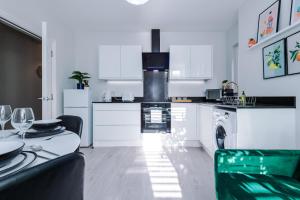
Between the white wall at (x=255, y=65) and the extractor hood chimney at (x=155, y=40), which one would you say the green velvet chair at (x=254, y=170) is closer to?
the white wall at (x=255, y=65)

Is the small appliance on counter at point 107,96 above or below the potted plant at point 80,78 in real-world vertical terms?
below

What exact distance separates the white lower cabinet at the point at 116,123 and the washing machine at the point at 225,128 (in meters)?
1.61

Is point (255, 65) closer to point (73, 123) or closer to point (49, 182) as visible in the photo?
point (73, 123)

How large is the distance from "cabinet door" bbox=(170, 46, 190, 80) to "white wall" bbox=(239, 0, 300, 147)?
108 cm

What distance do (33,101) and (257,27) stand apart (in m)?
4.45

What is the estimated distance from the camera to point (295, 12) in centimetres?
188

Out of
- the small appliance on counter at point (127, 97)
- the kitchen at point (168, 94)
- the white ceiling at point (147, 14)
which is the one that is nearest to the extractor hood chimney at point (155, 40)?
the kitchen at point (168, 94)

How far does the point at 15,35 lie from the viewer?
3738 millimetres

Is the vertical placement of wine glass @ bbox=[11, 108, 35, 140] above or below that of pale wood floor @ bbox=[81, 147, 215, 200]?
above

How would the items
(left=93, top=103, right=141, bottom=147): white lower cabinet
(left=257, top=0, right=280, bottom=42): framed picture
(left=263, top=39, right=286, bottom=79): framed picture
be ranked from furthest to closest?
1. (left=93, top=103, right=141, bottom=147): white lower cabinet
2. (left=257, top=0, right=280, bottom=42): framed picture
3. (left=263, top=39, right=286, bottom=79): framed picture

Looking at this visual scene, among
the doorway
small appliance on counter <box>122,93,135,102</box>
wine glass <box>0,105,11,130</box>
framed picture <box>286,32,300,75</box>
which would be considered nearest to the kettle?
small appliance on counter <box>122,93,135,102</box>

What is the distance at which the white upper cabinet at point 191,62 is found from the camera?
13.0ft

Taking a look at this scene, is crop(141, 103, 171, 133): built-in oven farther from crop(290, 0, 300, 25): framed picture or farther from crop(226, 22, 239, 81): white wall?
crop(290, 0, 300, 25): framed picture

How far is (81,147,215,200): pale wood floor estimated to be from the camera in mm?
1903
